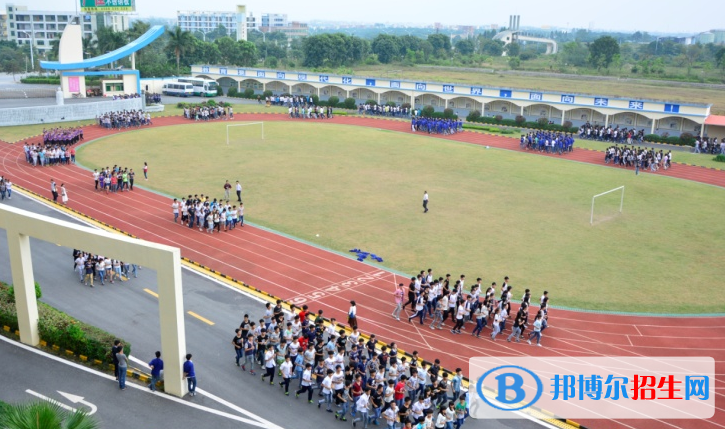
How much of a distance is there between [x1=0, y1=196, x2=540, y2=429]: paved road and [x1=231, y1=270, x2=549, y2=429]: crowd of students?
49 cm

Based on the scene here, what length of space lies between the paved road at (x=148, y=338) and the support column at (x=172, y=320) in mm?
521

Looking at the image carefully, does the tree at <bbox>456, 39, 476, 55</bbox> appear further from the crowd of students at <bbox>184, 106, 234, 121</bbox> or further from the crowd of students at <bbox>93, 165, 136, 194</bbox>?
the crowd of students at <bbox>93, 165, 136, 194</bbox>

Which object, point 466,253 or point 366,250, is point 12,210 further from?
point 466,253

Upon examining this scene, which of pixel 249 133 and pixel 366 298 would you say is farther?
pixel 249 133

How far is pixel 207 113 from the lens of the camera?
55094 mm

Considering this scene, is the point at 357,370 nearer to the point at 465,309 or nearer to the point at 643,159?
the point at 465,309

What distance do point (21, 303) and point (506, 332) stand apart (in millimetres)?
12902

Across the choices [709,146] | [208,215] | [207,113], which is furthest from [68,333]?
[709,146]

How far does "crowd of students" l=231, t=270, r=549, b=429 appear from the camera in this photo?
12.9m

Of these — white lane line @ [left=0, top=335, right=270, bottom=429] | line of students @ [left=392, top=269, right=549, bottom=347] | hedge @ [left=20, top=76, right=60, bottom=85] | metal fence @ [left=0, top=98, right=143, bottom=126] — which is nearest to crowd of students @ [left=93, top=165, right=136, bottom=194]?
white lane line @ [left=0, top=335, right=270, bottom=429]

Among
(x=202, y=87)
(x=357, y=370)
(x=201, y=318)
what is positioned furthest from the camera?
(x=202, y=87)

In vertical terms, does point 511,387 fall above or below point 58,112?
below

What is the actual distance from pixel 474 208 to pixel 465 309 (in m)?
12.8

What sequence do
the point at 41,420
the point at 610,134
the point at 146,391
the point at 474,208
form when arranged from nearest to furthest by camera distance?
the point at 41,420 < the point at 146,391 < the point at 474,208 < the point at 610,134
